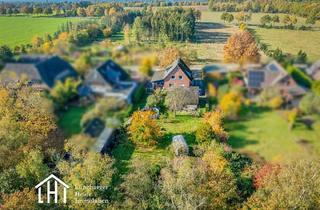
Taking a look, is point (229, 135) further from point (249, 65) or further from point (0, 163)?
point (0, 163)

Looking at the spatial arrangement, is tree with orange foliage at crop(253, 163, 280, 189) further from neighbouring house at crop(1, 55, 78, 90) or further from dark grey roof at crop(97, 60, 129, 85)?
neighbouring house at crop(1, 55, 78, 90)

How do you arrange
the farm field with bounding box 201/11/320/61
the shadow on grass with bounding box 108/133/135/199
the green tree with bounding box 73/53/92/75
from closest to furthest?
1. the green tree with bounding box 73/53/92/75
2. the shadow on grass with bounding box 108/133/135/199
3. the farm field with bounding box 201/11/320/61

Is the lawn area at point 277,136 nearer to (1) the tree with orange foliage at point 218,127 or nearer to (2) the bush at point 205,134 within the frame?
(1) the tree with orange foliage at point 218,127

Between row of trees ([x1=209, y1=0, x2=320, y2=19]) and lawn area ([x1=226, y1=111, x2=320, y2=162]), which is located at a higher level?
row of trees ([x1=209, y1=0, x2=320, y2=19])

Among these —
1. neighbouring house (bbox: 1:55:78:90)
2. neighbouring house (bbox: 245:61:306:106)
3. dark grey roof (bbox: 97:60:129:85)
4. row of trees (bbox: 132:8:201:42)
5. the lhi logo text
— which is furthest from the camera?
row of trees (bbox: 132:8:201:42)

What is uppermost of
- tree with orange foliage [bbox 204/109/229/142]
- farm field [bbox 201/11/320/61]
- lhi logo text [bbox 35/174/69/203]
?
farm field [bbox 201/11/320/61]

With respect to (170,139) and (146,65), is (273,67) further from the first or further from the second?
(170,139)

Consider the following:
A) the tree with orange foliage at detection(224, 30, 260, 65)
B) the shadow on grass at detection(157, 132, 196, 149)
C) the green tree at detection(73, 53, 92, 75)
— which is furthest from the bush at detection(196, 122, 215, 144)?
the green tree at detection(73, 53, 92, 75)

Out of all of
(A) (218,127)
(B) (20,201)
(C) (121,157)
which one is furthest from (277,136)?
(B) (20,201)
